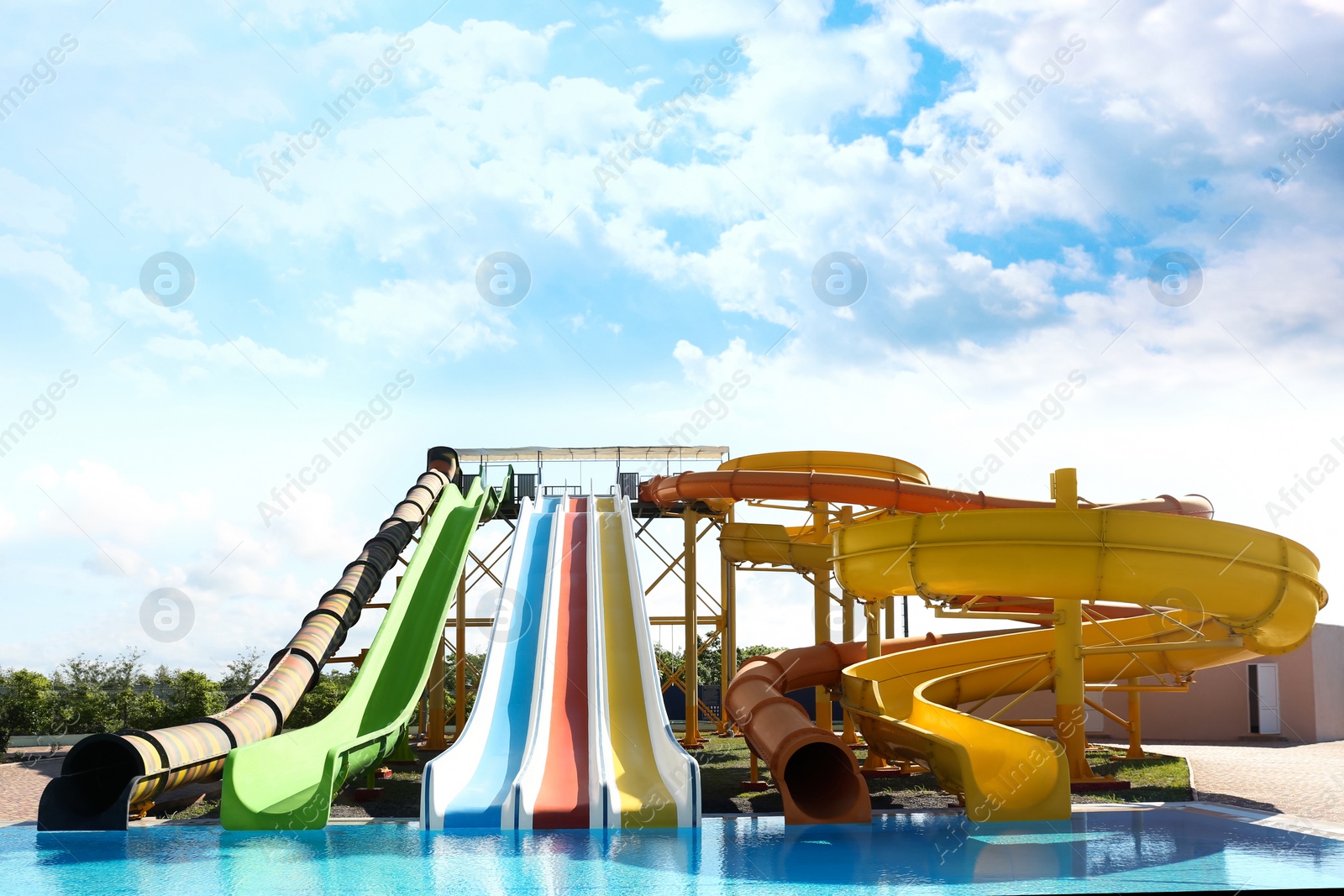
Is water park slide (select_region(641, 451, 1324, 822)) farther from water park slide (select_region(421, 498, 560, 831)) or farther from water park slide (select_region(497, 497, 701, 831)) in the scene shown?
water park slide (select_region(421, 498, 560, 831))

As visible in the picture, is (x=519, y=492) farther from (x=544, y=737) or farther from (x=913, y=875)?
(x=913, y=875)

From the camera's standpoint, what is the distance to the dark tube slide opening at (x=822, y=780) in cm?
1039

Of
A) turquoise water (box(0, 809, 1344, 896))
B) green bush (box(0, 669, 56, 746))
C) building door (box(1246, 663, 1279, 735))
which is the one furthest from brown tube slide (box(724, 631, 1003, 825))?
green bush (box(0, 669, 56, 746))

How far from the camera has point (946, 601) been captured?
12.2 m

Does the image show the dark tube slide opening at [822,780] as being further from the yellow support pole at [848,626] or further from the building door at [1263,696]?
the building door at [1263,696]

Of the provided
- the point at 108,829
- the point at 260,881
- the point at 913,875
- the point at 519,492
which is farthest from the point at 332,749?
the point at 519,492

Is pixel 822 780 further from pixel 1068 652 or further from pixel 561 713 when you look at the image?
pixel 561 713

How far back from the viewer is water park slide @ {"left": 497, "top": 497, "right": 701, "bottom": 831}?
10109mm

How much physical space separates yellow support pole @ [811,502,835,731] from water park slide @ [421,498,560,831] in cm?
410

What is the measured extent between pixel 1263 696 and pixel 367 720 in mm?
19321

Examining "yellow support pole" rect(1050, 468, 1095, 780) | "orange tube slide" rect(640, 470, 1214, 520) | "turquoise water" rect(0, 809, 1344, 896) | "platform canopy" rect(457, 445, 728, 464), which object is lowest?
"turquoise water" rect(0, 809, 1344, 896)

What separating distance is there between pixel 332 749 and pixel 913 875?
5.68 meters

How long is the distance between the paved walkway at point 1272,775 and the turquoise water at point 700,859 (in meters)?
1.75

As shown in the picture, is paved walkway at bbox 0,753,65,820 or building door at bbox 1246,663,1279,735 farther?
building door at bbox 1246,663,1279,735
